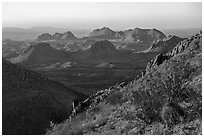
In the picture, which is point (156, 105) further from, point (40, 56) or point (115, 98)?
point (40, 56)

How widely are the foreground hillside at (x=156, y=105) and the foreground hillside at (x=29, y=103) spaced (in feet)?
26.2

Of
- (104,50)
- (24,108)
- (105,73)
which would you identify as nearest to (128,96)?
(24,108)

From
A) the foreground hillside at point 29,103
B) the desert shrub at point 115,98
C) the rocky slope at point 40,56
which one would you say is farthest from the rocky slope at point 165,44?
the desert shrub at point 115,98

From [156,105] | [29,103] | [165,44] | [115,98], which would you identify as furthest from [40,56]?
Result: [156,105]

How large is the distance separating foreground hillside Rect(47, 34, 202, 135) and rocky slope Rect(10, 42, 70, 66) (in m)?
114

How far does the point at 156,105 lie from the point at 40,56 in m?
135

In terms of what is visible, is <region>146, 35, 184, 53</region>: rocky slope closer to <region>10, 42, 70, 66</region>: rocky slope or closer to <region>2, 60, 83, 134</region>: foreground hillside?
<region>10, 42, 70, 66</region>: rocky slope

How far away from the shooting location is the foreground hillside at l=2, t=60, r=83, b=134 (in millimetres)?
38219

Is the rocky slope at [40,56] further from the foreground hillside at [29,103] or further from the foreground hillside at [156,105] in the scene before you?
the foreground hillside at [156,105]

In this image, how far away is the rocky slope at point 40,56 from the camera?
14676 cm

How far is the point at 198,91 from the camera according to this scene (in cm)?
2275

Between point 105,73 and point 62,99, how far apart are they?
200ft

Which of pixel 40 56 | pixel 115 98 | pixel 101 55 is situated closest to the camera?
pixel 115 98

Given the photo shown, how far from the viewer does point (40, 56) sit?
154 meters
